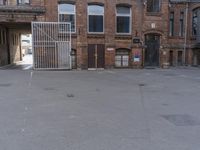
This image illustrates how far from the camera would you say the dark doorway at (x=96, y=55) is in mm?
22078

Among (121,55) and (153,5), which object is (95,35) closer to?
(121,55)

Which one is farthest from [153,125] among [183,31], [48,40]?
[183,31]

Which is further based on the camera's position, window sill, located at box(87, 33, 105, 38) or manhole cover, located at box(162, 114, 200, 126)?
window sill, located at box(87, 33, 105, 38)

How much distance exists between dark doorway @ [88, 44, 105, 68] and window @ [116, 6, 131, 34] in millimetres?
2212

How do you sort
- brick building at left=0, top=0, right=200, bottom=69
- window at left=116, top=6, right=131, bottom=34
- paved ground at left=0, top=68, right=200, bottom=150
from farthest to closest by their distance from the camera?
window at left=116, top=6, right=131, bottom=34
brick building at left=0, top=0, right=200, bottom=69
paved ground at left=0, top=68, right=200, bottom=150

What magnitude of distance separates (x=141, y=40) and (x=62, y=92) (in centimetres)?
1322

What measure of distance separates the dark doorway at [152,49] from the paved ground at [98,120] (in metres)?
12.3

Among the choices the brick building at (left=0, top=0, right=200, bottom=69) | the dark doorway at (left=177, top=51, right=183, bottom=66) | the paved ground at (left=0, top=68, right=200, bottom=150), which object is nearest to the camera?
the paved ground at (left=0, top=68, right=200, bottom=150)

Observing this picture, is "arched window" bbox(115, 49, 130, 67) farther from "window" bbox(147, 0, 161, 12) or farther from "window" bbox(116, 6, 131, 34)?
"window" bbox(147, 0, 161, 12)

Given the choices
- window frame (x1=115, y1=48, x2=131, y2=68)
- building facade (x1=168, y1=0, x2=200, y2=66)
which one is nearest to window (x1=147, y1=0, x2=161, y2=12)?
window frame (x1=115, y1=48, x2=131, y2=68)

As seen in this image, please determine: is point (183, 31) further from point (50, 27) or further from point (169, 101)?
point (169, 101)

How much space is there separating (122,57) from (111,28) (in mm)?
2607

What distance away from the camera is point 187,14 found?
91.6 feet

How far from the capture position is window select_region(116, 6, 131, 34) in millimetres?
22516
